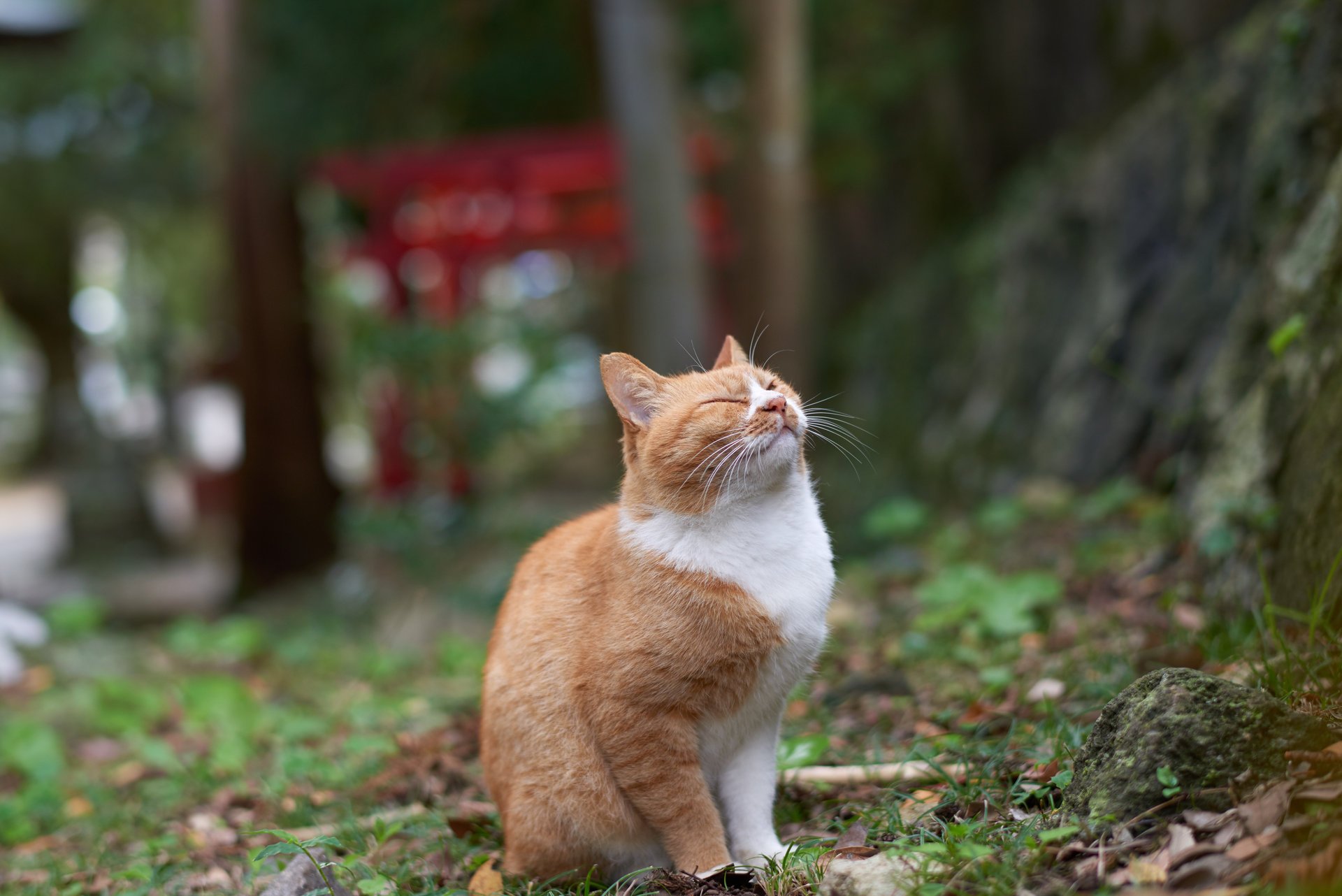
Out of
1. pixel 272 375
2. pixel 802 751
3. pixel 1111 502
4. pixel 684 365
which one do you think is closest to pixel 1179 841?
pixel 802 751

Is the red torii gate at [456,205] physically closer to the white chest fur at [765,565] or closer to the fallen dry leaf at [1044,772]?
the white chest fur at [765,565]

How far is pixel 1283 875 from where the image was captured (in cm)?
168

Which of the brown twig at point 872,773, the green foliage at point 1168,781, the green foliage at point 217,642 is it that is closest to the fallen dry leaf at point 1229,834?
the green foliage at point 1168,781

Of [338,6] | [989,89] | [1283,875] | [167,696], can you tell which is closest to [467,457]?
[167,696]

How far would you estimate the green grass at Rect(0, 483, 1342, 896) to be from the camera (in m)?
2.46

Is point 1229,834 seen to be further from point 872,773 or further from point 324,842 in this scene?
point 324,842

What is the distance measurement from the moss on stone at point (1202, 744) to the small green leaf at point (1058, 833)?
49 millimetres

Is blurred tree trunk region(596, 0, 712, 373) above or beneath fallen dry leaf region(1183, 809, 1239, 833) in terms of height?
above

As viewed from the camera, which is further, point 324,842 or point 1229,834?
point 324,842

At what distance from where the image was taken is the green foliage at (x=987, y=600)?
379 centimetres

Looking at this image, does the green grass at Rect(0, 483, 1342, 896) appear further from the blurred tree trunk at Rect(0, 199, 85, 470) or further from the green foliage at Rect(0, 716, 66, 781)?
the blurred tree trunk at Rect(0, 199, 85, 470)

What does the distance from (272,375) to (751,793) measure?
813 centimetres

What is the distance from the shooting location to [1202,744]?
2055mm

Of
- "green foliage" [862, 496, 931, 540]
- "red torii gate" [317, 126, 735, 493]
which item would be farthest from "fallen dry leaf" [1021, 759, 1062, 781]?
"red torii gate" [317, 126, 735, 493]
